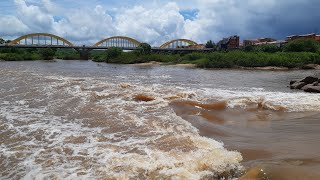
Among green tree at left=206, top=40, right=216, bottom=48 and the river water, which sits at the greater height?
green tree at left=206, top=40, right=216, bottom=48

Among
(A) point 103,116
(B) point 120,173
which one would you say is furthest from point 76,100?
(B) point 120,173

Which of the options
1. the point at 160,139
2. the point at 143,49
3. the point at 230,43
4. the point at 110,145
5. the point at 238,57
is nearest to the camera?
the point at 110,145

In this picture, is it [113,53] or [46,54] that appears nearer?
[113,53]

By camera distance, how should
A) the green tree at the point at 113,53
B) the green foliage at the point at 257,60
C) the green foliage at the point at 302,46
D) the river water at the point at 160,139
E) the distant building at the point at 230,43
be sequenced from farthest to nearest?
the distant building at the point at 230,43 → the green tree at the point at 113,53 → the green foliage at the point at 302,46 → the green foliage at the point at 257,60 → the river water at the point at 160,139

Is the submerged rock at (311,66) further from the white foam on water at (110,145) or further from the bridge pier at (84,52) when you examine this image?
the bridge pier at (84,52)

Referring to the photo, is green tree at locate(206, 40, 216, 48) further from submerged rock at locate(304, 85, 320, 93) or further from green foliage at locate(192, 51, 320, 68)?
submerged rock at locate(304, 85, 320, 93)

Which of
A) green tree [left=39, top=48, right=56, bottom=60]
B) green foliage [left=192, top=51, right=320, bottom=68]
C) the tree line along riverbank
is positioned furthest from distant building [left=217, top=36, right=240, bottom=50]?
green foliage [left=192, top=51, right=320, bottom=68]

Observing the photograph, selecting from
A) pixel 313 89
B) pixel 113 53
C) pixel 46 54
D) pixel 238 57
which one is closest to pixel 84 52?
pixel 46 54

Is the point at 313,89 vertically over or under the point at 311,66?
under

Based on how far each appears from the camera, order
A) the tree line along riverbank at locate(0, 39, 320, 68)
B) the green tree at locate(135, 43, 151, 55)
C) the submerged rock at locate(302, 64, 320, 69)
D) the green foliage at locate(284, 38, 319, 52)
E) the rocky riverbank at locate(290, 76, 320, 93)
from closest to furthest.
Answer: the rocky riverbank at locate(290, 76, 320, 93)
the submerged rock at locate(302, 64, 320, 69)
the tree line along riverbank at locate(0, 39, 320, 68)
the green foliage at locate(284, 38, 319, 52)
the green tree at locate(135, 43, 151, 55)

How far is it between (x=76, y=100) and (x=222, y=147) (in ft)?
27.7

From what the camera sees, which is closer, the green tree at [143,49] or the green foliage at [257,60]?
the green foliage at [257,60]

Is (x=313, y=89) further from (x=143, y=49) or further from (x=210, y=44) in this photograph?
(x=210, y=44)

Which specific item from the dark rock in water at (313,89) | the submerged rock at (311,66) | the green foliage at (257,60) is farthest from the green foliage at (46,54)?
the dark rock in water at (313,89)
